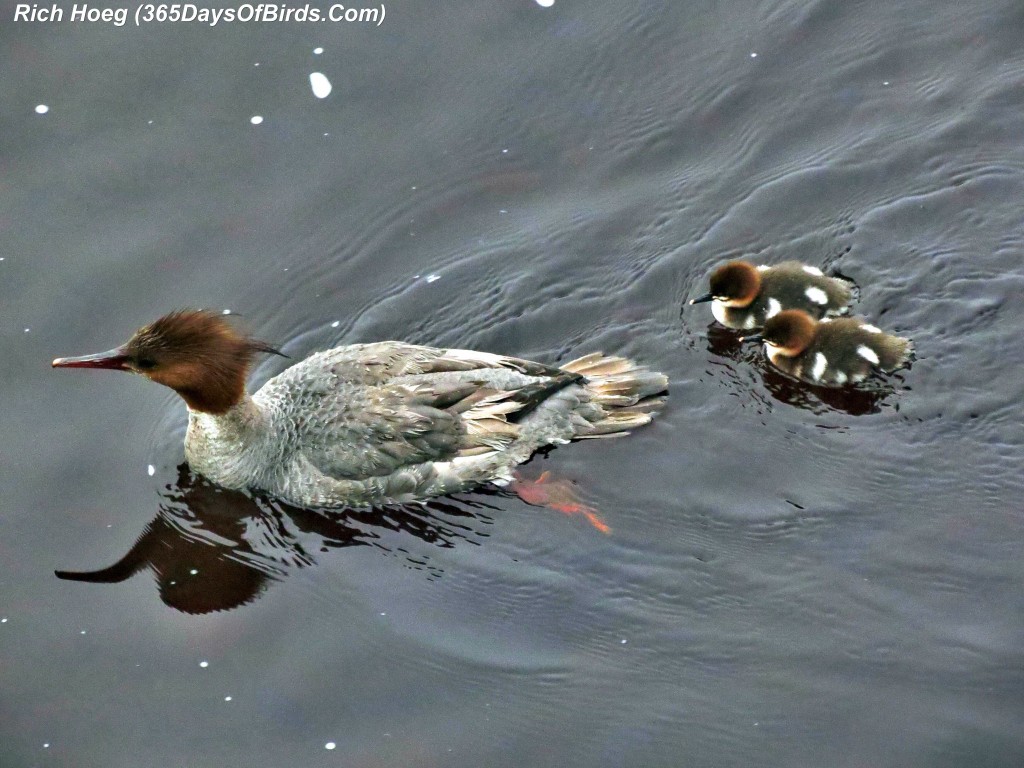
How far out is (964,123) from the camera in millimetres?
7578

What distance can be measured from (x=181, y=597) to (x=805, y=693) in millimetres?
2779

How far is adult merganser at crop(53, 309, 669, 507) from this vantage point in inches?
244

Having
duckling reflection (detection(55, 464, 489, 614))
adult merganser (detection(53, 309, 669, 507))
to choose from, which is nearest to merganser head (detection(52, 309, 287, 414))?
adult merganser (detection(53, 309, 669, 507))

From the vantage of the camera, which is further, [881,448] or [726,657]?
[881,448]

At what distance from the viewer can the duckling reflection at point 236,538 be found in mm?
6070

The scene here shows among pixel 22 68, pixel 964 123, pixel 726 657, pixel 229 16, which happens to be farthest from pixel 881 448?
pixel 22 68

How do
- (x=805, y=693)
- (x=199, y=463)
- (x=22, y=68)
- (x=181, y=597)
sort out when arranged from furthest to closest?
1. (x=22, y=68)
2. (x=199, y=463)
3. (x=181, y=597)
4. (x=805, y=693)

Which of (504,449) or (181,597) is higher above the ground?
(504,449)

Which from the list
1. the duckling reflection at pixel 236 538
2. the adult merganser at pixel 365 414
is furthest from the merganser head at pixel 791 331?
the duckling reflection at pixel 236 538

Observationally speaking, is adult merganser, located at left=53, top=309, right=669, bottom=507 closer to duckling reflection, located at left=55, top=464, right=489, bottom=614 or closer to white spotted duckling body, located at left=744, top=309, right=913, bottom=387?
duckling reflection, located at left=55, top=464, right=489, bottom=614

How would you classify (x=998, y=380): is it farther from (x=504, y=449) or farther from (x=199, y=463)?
(x=199, y=463)

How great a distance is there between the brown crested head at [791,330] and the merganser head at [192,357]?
2.43 metres

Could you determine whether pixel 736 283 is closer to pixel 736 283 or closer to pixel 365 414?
pixel 736 283

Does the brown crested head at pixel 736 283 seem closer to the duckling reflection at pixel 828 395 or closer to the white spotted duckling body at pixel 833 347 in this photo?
the white spotted duckling body at pixel 833 347
